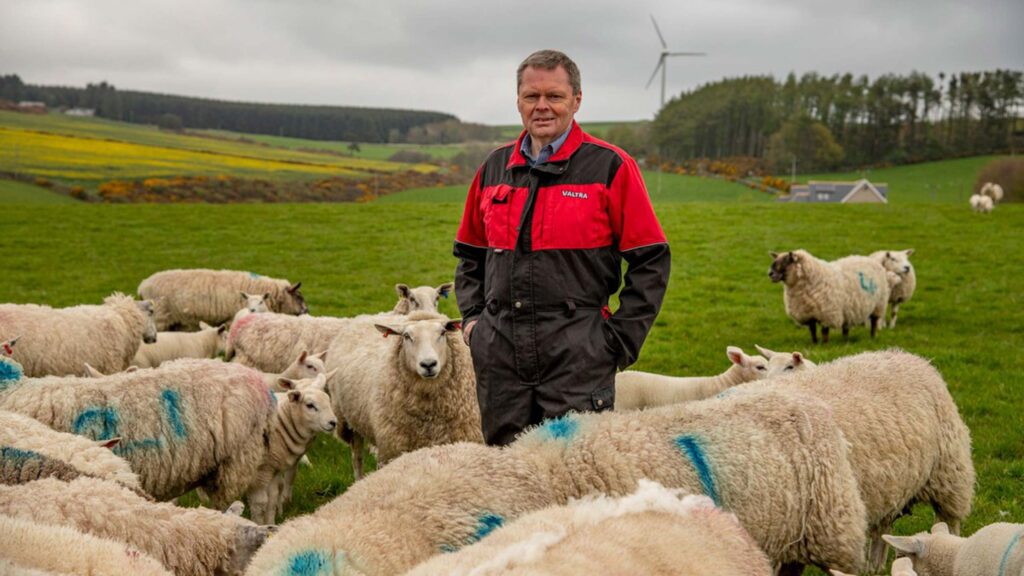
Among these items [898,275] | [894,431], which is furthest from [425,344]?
[898,275]

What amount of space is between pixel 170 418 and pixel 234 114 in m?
56.4

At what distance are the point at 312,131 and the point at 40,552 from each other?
55665 mm

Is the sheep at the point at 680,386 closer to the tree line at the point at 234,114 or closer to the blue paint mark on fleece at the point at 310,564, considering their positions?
the blue paint mark on fleece at the point at 310,564

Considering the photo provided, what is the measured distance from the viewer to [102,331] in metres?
9.73

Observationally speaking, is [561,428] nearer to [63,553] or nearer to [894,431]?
Answer: [63,553]

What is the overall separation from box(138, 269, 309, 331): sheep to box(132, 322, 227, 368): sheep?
80.5 inches

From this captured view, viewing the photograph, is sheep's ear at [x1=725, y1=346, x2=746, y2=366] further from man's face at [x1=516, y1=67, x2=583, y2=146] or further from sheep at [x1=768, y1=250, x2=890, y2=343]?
sheep at [x1=768, y1=250, x2=890, y2=343]

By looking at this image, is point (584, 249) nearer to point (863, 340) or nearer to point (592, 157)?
point (592, 157)

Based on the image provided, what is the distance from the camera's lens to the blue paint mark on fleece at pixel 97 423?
5.64 m

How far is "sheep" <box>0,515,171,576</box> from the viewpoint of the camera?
276cm

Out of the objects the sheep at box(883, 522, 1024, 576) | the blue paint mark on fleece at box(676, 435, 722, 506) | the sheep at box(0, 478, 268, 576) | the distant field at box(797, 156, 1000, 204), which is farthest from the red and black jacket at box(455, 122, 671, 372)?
the distant field at box(797, 156, 1000, 204)

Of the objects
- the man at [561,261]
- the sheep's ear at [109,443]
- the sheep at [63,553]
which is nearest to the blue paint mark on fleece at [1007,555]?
the man at [561,261]

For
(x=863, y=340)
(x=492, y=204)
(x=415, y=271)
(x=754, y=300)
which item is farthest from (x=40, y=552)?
(x=415, y=271)

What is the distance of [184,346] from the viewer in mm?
11797
